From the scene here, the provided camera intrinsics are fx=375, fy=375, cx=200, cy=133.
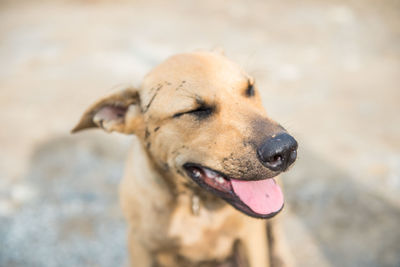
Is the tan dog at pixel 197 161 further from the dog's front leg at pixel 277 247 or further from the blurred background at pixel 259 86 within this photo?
the blurred background at pixel 259 86

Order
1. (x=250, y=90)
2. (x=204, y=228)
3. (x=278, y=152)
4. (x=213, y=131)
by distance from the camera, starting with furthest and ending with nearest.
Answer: (x=204, y=228), (x=250, y=90), (x=213, y=131), (x=278, y=152)

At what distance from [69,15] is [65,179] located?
6245 mm

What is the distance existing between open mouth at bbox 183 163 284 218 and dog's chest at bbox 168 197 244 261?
0.36 meters

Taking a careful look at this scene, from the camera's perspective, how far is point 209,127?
2584mm

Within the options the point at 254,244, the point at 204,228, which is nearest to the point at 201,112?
the point at 204,228

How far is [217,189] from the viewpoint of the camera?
2656 mm

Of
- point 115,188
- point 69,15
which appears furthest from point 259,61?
point 69,15

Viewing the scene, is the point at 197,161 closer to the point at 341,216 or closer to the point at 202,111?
the point at 202,111

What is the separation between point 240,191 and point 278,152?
1.73ft

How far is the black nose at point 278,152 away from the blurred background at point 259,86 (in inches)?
53.5

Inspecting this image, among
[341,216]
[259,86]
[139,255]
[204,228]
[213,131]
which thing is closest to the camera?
[213,131]

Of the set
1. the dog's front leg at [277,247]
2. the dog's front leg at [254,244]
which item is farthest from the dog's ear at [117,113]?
the dog's front leg at [277,247]

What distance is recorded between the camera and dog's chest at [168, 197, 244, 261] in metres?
2.99

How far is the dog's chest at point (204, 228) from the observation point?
9.82 ft
